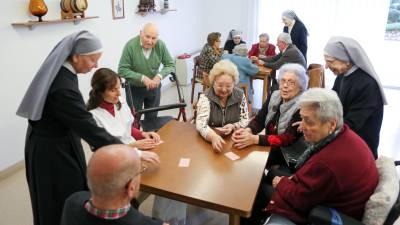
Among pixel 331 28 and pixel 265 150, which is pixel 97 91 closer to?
pixel 265 150

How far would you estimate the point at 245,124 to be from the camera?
2.41 metres

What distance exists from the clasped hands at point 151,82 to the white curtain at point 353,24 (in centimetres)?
407

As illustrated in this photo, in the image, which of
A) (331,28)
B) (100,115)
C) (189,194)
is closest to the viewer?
(189,194)

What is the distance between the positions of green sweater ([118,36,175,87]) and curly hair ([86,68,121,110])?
1.01 meters

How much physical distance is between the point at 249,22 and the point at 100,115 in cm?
533

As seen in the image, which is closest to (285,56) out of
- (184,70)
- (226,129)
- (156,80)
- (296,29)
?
(296,29)

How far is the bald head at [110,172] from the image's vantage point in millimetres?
1051

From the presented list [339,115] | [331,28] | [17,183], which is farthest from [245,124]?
[331,28]

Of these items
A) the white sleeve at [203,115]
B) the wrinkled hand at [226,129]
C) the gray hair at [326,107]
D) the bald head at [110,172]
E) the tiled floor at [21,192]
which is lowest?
the tiled floor at [21,192]

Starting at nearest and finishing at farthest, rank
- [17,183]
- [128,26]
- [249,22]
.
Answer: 1. [17,183]
2. [128,26]
3. [249,22]

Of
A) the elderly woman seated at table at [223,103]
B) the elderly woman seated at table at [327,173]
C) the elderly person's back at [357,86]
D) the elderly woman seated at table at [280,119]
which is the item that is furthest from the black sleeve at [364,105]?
the elderly woman seated at table at [223,103]

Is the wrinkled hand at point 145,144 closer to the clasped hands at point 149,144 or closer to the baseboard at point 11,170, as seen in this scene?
the clasped hands at point 149,144

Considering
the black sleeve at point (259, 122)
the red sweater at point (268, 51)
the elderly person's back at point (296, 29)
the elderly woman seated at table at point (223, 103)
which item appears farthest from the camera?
the red sweater at point (268, 51)

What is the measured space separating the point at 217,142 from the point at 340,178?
2.56 ft
